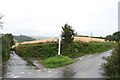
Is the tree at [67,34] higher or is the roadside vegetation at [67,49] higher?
the tree at [67,34]

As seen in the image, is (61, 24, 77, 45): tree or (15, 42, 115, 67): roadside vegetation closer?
(15, 42, 115, 67): roadside vegetation

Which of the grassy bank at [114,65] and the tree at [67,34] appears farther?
the tree at [67,34]

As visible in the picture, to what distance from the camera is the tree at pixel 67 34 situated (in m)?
25.2

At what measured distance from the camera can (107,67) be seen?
14.3 m

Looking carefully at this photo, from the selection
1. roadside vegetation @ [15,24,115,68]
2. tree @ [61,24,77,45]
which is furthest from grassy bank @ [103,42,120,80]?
tree @ [61,24,77,45]

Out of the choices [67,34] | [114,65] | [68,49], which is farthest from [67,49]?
[114,65]

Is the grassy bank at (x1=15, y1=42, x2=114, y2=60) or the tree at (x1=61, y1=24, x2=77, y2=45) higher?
the tree at (x1=61, y1=24, x2=77, y2=45)

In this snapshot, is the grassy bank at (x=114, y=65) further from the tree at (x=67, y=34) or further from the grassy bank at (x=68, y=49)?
the tree at (x=67, y=34)

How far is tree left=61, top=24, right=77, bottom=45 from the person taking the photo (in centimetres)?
2522

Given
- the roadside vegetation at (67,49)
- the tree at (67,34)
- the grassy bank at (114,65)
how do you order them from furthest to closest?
the tree at (67,34) < the roadside vegetation at (67,49) < the grassy bank at (114,65)

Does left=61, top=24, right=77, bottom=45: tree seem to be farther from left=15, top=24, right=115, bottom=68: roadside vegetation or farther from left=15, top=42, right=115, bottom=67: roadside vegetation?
left=15, top=42, right=115, bottom=67: roadside vegetation

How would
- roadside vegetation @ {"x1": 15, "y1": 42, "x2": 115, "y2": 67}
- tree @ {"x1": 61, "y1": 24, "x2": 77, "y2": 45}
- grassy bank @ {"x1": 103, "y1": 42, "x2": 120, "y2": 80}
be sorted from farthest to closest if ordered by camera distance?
tree @ {"x1": 61, "y1": 24, "x2": 77, "y2": 45}
roadside vegetation @ {"x1": 15, "y1": 42, "x2": 115, "y2": 67}
grassy bank @ {"x1": 103, "y1": 42, "x2": 120, "y2": 80}

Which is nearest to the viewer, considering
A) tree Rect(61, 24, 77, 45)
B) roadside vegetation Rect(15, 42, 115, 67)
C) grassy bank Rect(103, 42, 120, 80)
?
grassy bank Rect(103, 42, 120, 80)

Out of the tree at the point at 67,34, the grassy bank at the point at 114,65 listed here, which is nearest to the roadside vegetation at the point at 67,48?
the tree at the point at 67,34
